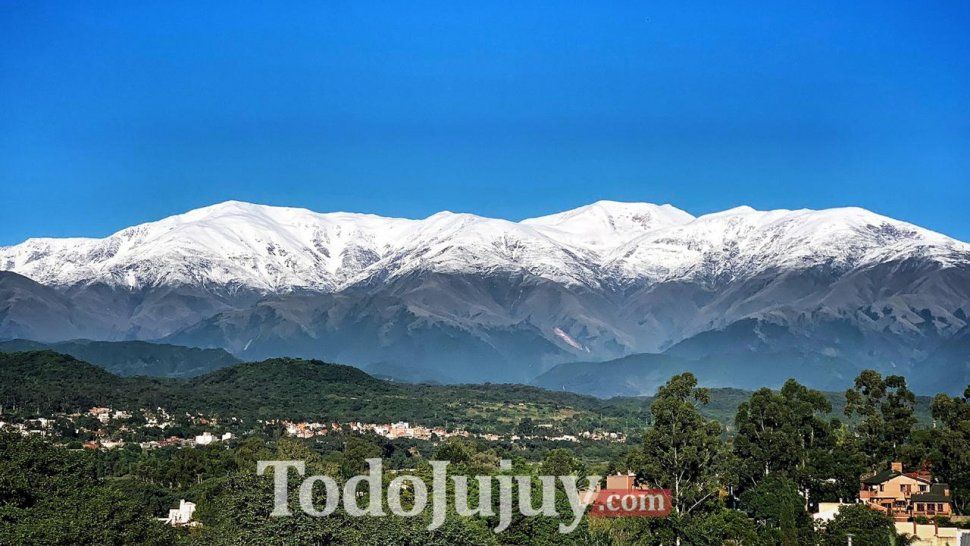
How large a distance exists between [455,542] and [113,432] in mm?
111172

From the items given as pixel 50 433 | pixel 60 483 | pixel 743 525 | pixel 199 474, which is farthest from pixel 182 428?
pixel 743 525

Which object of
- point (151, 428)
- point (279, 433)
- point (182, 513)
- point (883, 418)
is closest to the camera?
point (182, 513)

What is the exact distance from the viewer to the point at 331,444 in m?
164

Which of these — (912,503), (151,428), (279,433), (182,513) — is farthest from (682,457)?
(151,428)

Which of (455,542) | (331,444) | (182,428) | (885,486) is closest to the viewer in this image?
(455,542)

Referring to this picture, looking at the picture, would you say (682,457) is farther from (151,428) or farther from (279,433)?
(151,428)

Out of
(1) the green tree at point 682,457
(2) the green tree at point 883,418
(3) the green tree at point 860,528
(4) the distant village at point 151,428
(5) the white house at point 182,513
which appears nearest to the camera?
(3) the green tree at point 860,528

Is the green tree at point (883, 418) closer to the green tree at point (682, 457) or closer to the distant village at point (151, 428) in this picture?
the green tree at point (682, 457)

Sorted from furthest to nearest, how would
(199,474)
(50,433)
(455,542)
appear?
1. (50,433)
2. (199,474)
3. (455,542)

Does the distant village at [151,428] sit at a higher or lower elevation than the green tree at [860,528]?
higher

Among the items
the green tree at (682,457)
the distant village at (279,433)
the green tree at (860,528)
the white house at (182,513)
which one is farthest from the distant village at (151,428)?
the green tree at (860,528)

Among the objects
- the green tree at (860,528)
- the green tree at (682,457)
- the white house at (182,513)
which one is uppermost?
the green tree at (682,457)

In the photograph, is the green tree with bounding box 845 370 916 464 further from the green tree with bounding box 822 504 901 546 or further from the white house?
the white house

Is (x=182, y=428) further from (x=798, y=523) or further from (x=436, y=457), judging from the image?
(x=798, y=523)
